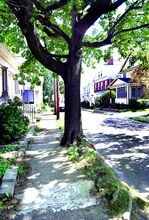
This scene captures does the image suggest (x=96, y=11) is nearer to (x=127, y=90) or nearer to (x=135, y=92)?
(x=127, y=90)

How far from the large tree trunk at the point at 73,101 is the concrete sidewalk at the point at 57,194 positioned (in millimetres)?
2067

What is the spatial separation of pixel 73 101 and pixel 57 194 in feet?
17.0

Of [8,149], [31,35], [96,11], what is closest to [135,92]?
[96,11]

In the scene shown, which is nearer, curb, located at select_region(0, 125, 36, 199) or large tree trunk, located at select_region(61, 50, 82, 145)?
curb, located at select_region(0, 125, 36, 199)

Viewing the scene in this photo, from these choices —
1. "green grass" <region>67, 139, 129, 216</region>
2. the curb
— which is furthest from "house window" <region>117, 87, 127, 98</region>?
the curb

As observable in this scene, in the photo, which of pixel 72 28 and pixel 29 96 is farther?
pixel 29 96

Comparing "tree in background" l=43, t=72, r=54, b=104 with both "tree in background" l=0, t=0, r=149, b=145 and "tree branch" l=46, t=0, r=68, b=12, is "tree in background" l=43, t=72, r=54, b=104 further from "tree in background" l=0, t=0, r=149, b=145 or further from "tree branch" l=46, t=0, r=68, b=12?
"tree branch" l=46, t=0, r=68, b=12

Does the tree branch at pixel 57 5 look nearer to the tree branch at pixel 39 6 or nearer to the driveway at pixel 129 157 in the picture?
the tree branch at pixel 39 6

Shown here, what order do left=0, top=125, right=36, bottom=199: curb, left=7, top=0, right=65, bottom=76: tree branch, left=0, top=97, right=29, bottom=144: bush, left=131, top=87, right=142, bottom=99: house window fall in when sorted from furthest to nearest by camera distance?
left=131, top=87, right=142, bottom=99: house window < left=0, top=97, right=29, bottom=144: bush < left=7, top=0, right=65, bottom=76: tree branch < left=0, top=125, right=36, bottom=199: curb

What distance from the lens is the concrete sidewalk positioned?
14.6 ft

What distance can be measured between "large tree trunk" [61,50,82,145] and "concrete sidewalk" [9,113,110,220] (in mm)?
2067

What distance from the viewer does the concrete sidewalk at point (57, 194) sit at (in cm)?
446

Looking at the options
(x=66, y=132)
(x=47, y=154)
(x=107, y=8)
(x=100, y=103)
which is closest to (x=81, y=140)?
(x=66, y=132)

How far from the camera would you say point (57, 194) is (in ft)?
17.5
